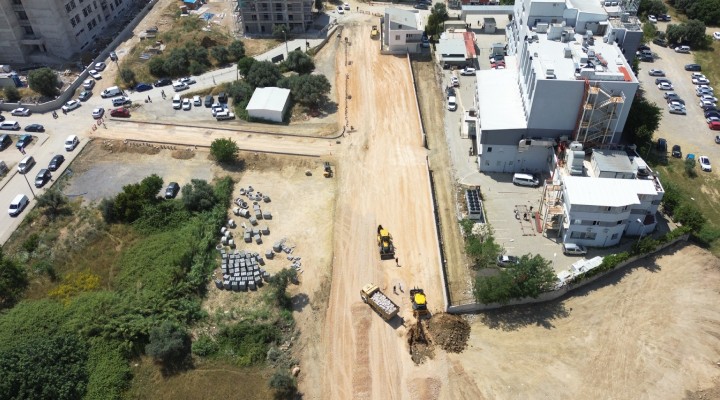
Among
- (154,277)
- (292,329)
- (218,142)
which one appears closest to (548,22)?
(218,142)

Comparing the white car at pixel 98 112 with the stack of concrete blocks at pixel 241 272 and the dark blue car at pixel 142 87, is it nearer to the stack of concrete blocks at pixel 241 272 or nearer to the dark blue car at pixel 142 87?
the dark blue car at pixel 142 87

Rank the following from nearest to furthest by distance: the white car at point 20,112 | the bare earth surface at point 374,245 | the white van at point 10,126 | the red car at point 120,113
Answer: the bare earth surface at point 374,245 < the white van at point 10,126 < the red car at point 120,113 < the white car at point 20,112

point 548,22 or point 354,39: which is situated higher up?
point 548,22

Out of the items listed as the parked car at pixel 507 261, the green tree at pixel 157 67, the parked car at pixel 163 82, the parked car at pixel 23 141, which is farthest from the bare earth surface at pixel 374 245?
the parked car at pixel 23 141

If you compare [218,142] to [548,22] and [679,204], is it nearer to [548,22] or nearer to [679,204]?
[548,22]

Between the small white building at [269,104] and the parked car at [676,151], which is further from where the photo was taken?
the small white building at [269,104]

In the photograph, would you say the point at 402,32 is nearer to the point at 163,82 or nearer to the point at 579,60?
the point at 579,60

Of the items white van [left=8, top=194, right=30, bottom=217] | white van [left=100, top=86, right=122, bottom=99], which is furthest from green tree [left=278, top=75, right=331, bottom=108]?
white van [left=8, top=194, right=30, bottom=217]

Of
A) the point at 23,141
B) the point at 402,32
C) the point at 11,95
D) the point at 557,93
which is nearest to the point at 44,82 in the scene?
the point at 11,95
